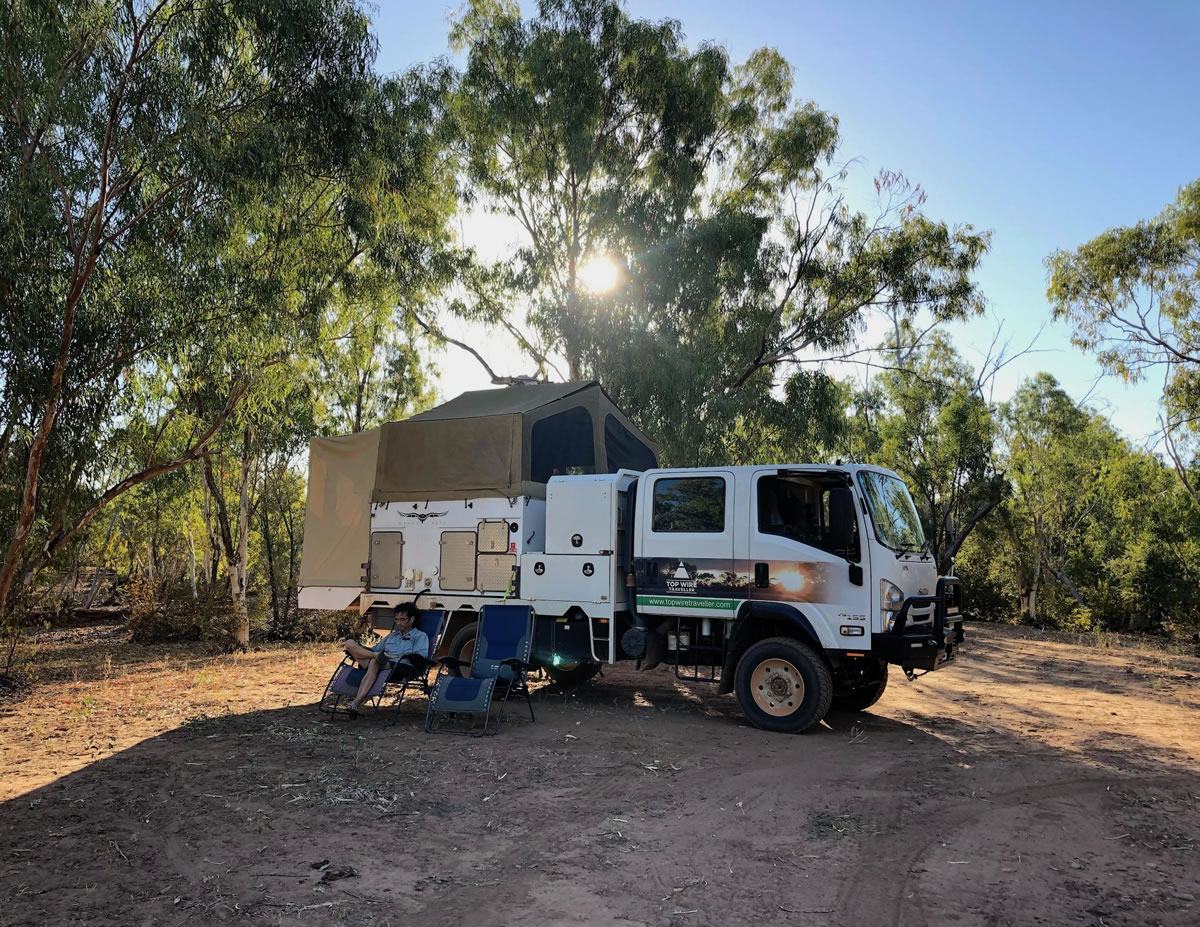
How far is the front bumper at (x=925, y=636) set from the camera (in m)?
7.30

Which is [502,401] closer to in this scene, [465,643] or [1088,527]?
[465,643]

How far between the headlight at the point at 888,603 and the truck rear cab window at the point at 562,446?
3.81 meters

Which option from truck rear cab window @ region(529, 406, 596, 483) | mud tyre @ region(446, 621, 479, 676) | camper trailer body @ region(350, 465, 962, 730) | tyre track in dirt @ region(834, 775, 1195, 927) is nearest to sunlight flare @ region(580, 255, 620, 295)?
truck rear cab window @ region(529, 406, 596, 483)

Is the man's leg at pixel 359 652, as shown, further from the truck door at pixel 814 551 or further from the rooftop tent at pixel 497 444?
the truck door at pixel 814 551

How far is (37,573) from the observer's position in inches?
449

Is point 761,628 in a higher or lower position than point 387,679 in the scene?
higher

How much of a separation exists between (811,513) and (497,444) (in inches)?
141

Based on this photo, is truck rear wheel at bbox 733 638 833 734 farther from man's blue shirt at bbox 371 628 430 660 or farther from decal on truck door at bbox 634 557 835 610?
man's blue shirt at bbox 371 628 430 660

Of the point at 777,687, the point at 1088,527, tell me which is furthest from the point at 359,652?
the point at 1088,527

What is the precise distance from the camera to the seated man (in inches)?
314

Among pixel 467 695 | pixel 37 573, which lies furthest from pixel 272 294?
pixel 467 695

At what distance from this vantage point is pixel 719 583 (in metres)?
8.10

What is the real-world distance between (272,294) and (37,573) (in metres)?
5.21

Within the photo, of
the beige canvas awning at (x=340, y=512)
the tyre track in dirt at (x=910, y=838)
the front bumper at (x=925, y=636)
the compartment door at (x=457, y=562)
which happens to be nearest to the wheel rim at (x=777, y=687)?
the front bumper at (x=925, y=636)
